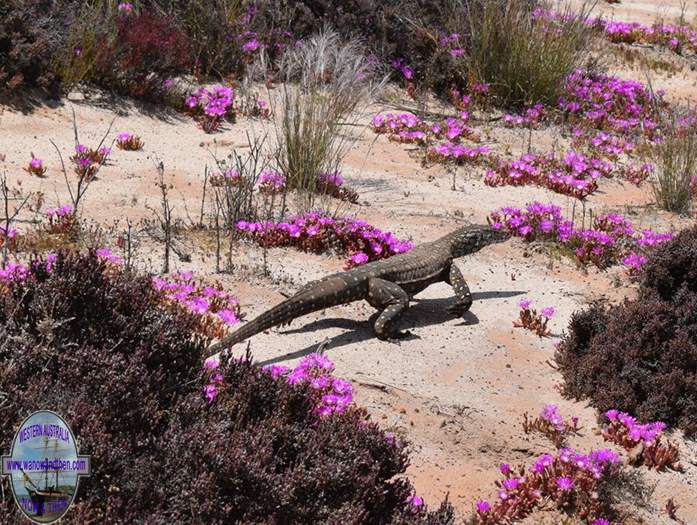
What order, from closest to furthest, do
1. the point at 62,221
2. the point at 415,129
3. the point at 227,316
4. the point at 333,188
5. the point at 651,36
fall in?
the point at 227,316 → the point at 62,221 → the point at 333,188 → the point at 415,129 → the point at 651,36

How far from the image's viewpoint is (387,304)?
8.29 metres

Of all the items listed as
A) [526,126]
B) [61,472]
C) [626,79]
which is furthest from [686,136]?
[61,472]

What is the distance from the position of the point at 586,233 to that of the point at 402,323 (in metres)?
3.05

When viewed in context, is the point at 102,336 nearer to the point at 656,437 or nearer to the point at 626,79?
the point at 656,437

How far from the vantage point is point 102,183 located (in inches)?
432

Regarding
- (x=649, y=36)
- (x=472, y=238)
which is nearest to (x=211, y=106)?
(x=472, y=238)

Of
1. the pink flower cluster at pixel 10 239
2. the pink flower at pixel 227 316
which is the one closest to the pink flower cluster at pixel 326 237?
the pink flower at pixel 227 316

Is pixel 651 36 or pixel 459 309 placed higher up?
pixel 651 36

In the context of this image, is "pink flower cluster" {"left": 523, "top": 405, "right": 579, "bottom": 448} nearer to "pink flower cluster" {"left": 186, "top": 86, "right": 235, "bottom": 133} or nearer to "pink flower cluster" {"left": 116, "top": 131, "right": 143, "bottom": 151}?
"pink flower cluster" {"left": 116, "top": 131, "right": 143, "bottom": 151}

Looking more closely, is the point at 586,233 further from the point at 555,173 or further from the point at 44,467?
the point at 44,467

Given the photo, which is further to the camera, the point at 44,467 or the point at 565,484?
the point at 565,484

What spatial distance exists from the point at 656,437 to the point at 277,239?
14.6 ft

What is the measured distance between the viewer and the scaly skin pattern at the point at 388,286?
772 centimetres

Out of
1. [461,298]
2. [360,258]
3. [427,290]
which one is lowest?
[427,290]
